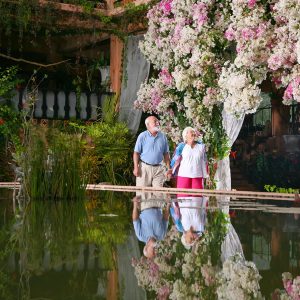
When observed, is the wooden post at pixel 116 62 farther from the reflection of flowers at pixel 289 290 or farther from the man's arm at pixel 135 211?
the reflection of flowers at pixel 289 290

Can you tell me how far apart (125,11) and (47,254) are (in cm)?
976

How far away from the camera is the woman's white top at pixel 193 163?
8.00 metres

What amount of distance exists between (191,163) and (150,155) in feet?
1.75

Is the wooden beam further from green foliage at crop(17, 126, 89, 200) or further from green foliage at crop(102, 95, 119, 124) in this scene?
green foliage at crop(17, 126, 89, 200)

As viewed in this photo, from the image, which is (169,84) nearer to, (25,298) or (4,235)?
(4,235)

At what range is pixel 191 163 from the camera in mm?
8008

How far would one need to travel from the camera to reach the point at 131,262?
271 cm

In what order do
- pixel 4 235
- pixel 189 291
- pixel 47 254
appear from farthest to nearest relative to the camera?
pixel 4 235 < pixel 47 254 < pixel 189 291

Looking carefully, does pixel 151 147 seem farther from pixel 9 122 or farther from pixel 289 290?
pixel 289 290

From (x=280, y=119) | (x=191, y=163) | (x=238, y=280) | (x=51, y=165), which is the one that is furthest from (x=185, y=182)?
(x=238, y=280)

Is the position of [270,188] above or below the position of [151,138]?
below

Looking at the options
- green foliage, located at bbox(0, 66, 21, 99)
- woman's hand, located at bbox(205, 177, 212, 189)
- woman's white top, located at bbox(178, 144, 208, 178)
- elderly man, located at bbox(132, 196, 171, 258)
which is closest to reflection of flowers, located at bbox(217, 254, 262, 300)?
elderly man, located at bbox(132, 196, 171, 258)

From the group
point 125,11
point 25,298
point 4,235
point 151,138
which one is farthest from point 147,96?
point 25,298

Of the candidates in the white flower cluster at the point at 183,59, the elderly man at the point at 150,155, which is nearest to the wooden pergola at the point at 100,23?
the white flower cluster at the point at 183,59
